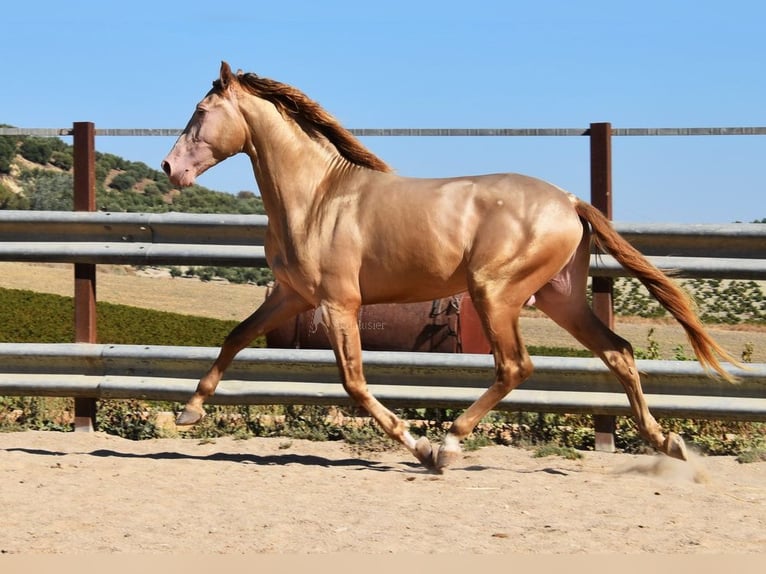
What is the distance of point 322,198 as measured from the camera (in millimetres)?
6547

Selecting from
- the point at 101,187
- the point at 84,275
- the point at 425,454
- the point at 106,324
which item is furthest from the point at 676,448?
the point at 101,187

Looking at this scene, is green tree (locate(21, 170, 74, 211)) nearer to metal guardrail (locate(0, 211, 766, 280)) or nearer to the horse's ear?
metal guardrail (locate(0, 211, 766, 280))

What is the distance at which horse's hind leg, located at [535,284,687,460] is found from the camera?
640cm

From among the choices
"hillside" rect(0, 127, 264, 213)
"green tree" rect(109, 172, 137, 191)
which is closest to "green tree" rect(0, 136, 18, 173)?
"hillside" rect(0, 127, 264, 213)

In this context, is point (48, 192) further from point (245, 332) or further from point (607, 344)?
point (607, 344)

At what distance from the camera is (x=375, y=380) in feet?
23.6

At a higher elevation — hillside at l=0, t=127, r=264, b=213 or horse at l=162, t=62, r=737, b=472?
hillside at l=0, t=127, r=264, b=213

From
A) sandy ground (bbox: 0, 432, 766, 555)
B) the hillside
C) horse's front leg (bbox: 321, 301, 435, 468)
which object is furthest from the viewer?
the hillside

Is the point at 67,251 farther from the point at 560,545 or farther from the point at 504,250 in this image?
the point at 560,545

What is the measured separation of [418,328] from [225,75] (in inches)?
103

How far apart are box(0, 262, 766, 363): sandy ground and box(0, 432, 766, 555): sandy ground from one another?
34.5 ft

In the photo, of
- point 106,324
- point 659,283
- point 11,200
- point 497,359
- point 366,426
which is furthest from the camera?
point 11,200

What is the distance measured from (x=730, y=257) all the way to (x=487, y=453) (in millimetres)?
1954

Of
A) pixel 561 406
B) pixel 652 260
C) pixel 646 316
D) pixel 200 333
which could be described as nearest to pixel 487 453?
pixel 561 406
